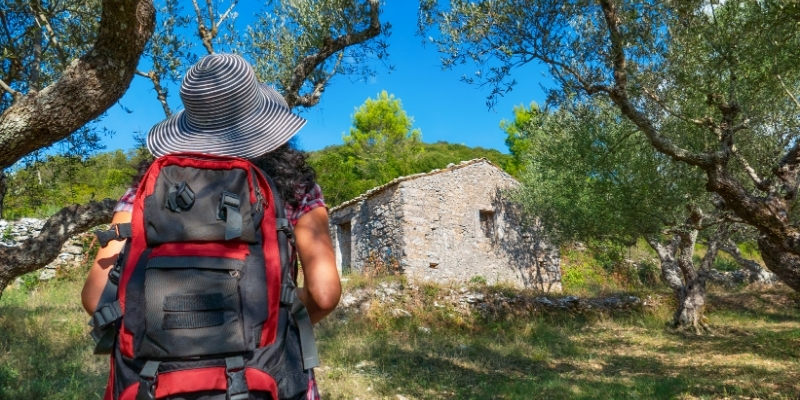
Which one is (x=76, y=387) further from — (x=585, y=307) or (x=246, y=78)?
(x=585, y=307)

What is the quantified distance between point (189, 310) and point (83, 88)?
2766mm

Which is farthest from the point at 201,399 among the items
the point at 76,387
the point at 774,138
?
the point at 774,138

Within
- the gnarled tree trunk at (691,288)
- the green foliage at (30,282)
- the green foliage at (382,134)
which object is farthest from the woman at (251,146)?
the green foliage at (382,134)

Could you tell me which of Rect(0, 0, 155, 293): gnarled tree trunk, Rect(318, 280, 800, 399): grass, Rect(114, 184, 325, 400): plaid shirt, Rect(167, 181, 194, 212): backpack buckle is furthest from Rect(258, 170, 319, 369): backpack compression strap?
Rect(318, 280, 800, 399): grass

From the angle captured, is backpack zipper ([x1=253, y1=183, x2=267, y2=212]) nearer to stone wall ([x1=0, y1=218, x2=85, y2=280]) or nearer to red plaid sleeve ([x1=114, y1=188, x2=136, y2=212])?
red plaid sleeve ([x1=114, y1=188, x2=136, y2=212])

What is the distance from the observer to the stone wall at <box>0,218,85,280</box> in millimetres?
12289

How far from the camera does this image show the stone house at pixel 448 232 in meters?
16.0

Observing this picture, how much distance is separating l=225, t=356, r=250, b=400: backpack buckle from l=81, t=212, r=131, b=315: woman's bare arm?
507mm

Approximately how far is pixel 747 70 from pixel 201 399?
5.34 meters

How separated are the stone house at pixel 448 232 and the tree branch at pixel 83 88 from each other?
1231 centimetres

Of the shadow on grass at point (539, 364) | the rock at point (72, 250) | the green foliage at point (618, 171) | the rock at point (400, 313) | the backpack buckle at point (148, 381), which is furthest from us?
the rock at point (72, 250)

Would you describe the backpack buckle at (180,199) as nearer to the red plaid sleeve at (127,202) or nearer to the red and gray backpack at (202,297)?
the red and gray backpack at (202,297)

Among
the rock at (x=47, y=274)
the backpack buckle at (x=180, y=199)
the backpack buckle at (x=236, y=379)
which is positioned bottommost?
the backpack buckle at (x=236, y=379)

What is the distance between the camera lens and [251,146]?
1.70 meters
